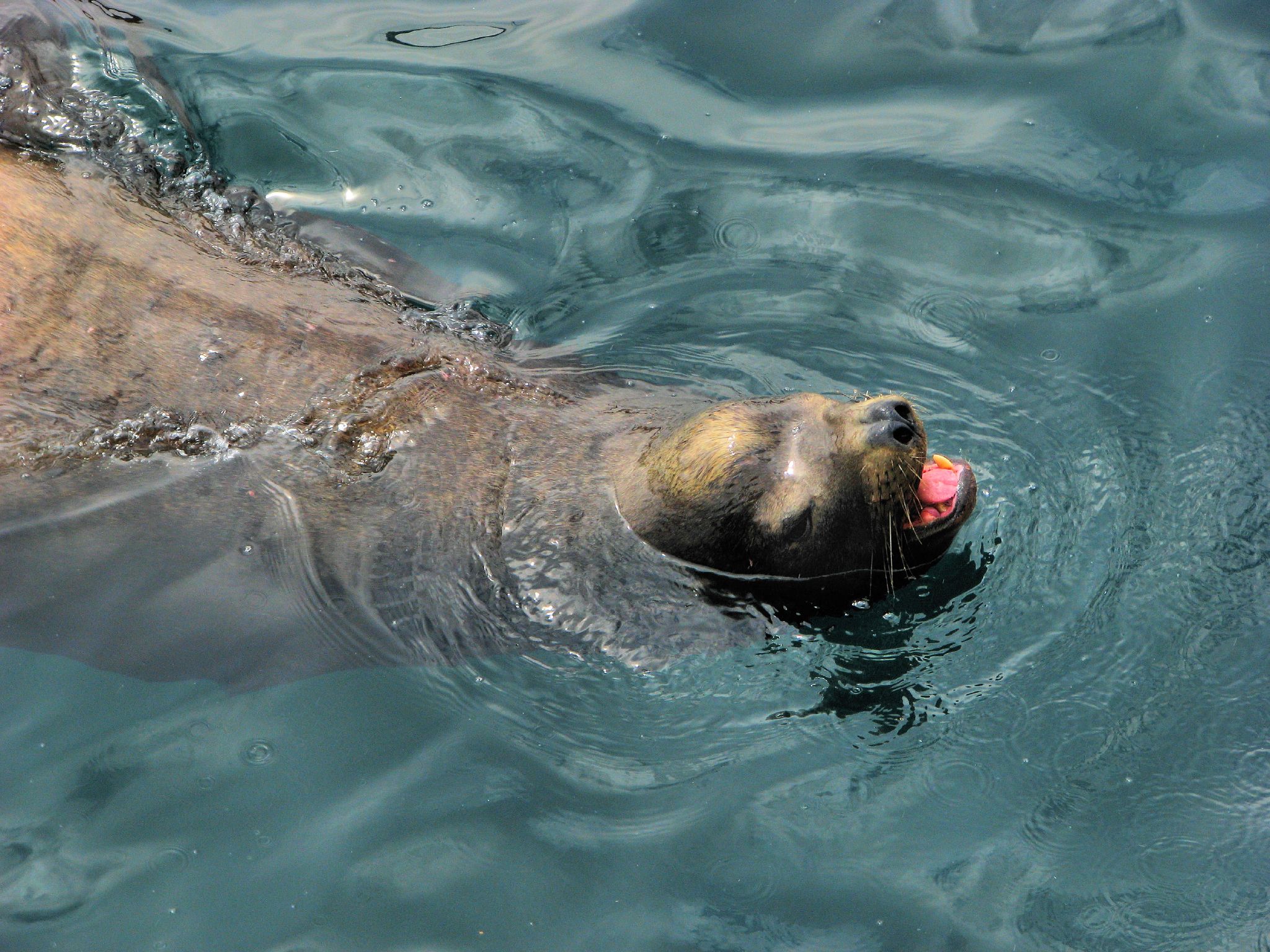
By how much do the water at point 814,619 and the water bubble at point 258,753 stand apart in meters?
0.01

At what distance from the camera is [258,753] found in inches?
193

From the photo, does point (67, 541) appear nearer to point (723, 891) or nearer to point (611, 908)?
point (611, 908)

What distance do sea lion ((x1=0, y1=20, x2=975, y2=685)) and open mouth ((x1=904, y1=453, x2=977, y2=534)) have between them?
11 mm

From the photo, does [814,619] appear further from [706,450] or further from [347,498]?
[347,498]

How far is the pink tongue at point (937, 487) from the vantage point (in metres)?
5.19

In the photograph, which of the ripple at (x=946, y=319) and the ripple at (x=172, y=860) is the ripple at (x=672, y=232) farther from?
the ripple at (x=172, y=860)

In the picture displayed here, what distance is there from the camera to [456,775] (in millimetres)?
4863

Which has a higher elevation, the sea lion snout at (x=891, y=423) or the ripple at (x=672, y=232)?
the ripple at (x=672, y=232)

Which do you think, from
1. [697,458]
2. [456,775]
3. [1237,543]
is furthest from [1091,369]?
[456,775]

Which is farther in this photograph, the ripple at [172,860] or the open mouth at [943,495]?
the open mouth at [943,495]

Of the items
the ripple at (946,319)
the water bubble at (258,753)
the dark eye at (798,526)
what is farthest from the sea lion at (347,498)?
the ripple at (946,319)

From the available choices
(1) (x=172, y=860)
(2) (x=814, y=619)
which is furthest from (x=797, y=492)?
(1) (x=172, y=860)

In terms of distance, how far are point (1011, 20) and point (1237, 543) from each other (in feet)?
12.6

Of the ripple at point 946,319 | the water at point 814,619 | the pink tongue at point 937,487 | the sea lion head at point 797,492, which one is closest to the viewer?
the water at point 814,619
